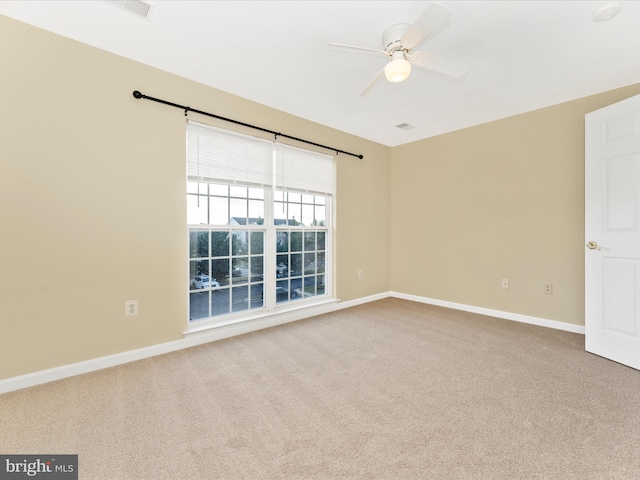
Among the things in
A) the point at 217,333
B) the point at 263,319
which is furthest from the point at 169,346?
the point at 263,319

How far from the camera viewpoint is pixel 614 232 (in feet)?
8.13

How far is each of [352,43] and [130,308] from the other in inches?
114

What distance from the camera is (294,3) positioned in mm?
1836

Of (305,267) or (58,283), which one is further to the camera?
→ (305,267)

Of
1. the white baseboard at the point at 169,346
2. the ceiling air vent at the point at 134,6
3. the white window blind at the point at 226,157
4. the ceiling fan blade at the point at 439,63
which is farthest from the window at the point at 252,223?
the ceiling fan blade at the point at 439,63

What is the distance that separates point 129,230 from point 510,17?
3.33 metres

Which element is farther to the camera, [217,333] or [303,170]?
[303,170]

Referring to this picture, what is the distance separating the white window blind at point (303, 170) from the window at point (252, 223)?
12mm

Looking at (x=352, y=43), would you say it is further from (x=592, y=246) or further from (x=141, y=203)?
(x=592, y=246)

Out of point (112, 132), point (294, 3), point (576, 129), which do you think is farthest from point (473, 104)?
point (112, 132)

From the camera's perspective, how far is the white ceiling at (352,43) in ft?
6.21

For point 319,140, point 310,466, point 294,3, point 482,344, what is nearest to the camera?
point 310,466

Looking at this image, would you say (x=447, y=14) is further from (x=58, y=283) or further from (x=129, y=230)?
(x=58, y=283)

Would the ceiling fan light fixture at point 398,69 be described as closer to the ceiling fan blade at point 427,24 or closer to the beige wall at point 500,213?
the ceiling fan blade at point 427,24
